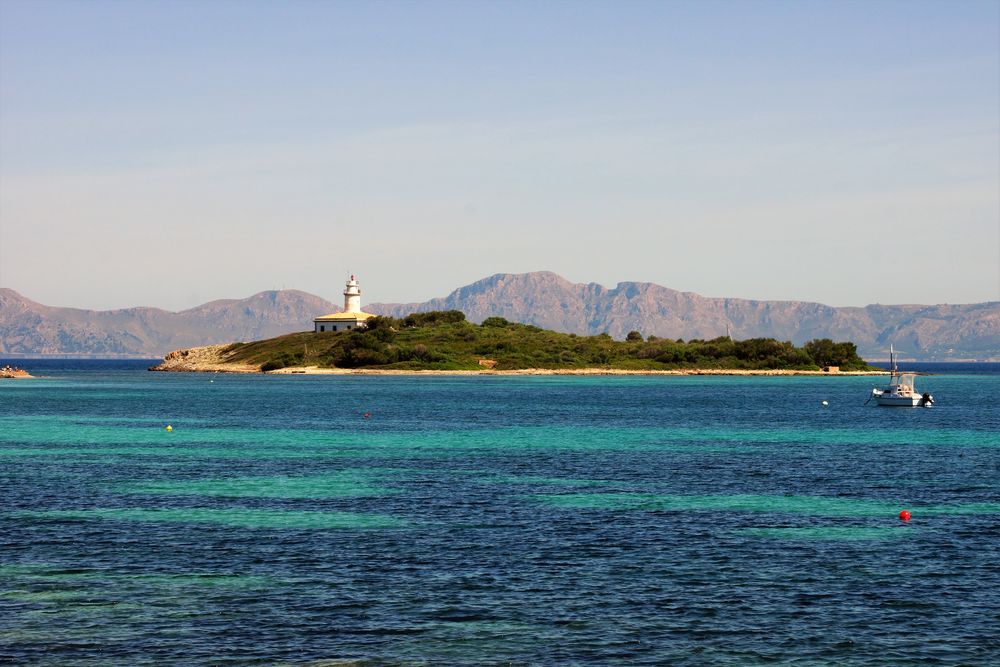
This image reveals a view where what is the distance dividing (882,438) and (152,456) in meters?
56.2

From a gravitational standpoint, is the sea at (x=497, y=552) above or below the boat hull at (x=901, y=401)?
below

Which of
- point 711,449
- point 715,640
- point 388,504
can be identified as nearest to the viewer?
point 715,640

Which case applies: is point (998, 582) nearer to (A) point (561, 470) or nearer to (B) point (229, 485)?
(A) point (561, 470)

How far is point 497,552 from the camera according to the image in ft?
118

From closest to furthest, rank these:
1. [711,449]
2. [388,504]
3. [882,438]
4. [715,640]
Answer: [715,640] → [388,504] → [711,449] → [882,438]

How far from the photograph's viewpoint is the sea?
25.7 m

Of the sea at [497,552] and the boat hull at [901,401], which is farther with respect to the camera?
the boat hull at [901,401]

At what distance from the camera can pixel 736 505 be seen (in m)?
47.2

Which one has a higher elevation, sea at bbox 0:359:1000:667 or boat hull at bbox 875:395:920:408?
boat hull at bbox 875:395:920:408

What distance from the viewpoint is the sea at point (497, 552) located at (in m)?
25.7

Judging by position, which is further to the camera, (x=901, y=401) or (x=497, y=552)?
(x=901, y=401)

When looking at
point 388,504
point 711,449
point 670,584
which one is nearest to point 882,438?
point 711,449

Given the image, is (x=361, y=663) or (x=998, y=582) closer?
(x=361, y=663)

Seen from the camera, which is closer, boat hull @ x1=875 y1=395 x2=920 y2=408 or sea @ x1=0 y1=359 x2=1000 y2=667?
sea @ x1=0 y1=359 x2=1000 y2=667
